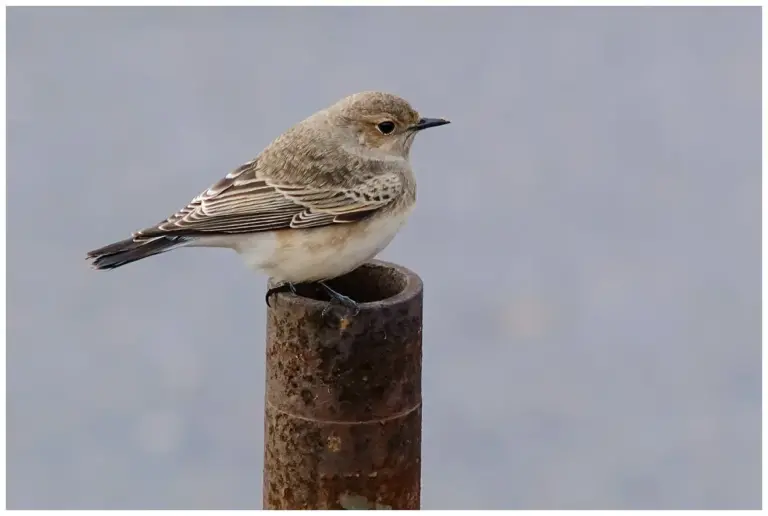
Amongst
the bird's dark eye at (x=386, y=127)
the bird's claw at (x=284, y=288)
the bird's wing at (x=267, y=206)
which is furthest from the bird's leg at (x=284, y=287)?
the bird's dark eye at (x=386, y=127)

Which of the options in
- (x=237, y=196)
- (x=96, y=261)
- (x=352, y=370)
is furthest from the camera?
(x=237, y=196)

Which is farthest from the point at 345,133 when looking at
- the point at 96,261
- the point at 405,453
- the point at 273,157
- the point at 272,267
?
the point at 405,453

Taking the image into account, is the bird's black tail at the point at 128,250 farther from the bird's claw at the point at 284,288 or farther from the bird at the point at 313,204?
the bird's claw at the point at 284,288

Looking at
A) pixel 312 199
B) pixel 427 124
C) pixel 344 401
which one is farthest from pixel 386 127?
pixel 344 401

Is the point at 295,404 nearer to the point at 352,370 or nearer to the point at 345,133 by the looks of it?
the point at 352,370

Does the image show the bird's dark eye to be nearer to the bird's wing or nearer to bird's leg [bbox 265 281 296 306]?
the bird's wing

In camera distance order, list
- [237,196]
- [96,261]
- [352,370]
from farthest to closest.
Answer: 1. [237,196]
2. [96,261]
3. [352,370]

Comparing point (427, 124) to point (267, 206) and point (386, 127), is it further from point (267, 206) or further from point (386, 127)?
point (267, 206)
